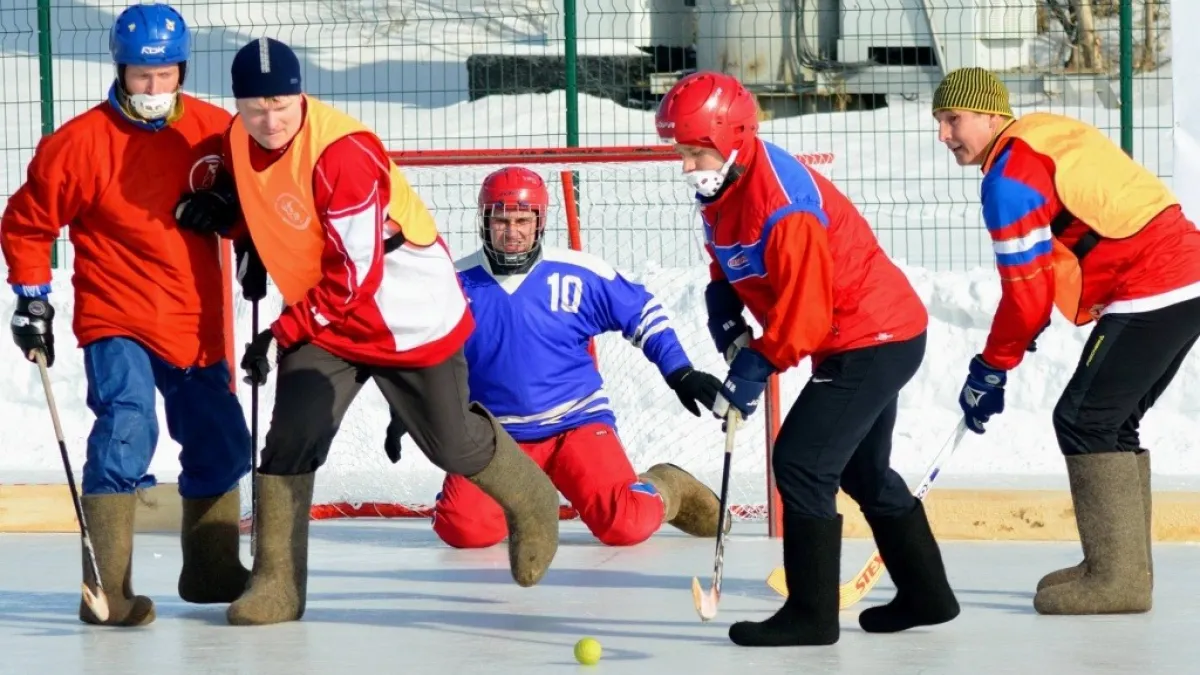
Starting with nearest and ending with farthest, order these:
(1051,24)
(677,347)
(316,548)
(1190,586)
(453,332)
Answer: (453,332) → (1190,586) → (677,347) → (316,548) → (1051,24)

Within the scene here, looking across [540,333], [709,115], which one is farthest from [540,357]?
[709,115]

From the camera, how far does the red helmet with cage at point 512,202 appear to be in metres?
6.21

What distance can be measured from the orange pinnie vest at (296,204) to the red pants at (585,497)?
5.02 feet

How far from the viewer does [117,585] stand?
4781mm

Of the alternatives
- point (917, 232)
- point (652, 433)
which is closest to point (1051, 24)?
point (917, 232)

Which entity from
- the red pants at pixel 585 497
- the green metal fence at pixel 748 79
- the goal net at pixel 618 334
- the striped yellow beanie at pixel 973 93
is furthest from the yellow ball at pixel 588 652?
the green metal fence at pixel 748 79

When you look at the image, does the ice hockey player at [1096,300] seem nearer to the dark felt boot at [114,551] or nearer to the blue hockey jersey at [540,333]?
the blue hockey jersey at [540,333]

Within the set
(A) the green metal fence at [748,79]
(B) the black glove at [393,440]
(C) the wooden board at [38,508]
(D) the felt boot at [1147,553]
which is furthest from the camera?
(A) the green metal fence at [748,79]

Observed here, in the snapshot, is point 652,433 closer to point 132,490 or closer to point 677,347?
point 677,347

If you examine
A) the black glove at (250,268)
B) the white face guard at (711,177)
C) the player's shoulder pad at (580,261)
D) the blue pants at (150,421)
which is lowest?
the blue pants at (150,421)

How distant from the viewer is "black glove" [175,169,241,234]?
4.74m

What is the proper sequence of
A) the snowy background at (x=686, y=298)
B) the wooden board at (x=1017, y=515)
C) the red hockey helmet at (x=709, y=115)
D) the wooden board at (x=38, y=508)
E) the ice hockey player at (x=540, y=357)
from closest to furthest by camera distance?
1. the red hockey helmet at (x=709, y=115)
2. the wooden board at (x=1017, y=515)
3. the ice hockey player at (x=540, y=357)
4. the wooden board at (x=38, y=508)
5. the snowy background at (x=686, y=298)

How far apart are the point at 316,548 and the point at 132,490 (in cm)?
158

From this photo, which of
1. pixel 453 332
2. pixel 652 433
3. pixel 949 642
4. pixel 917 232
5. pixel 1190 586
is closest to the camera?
pixel 949 642
